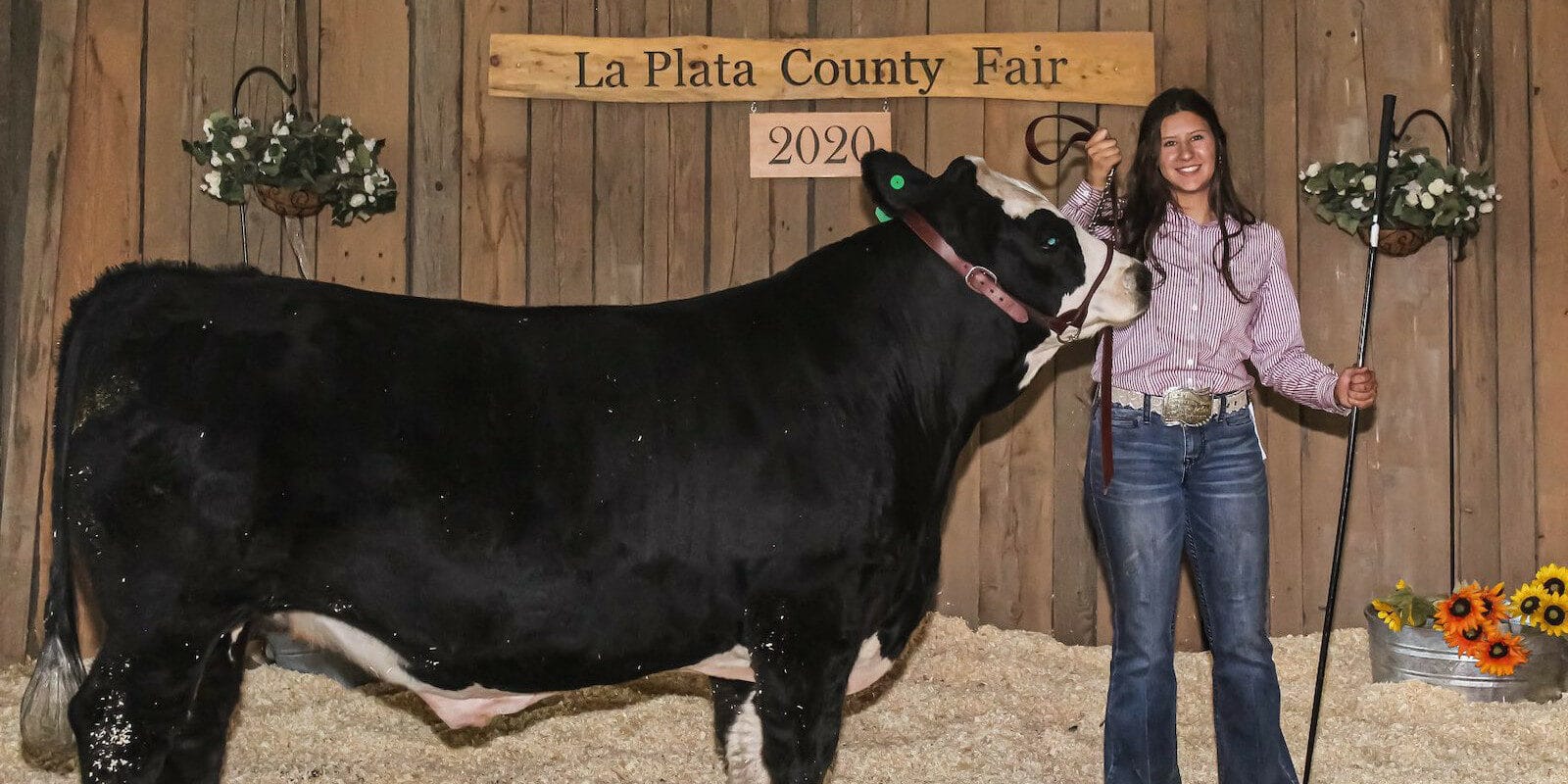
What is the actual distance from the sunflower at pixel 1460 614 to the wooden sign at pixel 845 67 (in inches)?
72.0

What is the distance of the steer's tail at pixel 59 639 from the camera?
222cm

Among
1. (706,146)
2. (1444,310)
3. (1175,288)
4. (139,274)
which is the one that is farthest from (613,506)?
(1444,310)

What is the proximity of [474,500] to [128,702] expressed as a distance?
2.12 feet

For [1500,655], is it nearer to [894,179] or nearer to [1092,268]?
[1092,268]

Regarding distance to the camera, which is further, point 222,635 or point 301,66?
point 301,66

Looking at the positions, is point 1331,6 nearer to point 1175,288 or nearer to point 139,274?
point 1175,288

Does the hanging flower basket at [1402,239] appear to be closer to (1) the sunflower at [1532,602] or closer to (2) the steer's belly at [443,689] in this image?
(1) the sunflower at [1532,602]

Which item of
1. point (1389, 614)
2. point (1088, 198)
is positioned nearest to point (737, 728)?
point (1088, 198)

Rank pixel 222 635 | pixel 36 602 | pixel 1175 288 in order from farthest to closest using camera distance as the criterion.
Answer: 1. pixel 36 602
2. pixel 1175 288
3. pixel 222 635

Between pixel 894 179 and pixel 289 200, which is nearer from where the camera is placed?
pixel 894 179

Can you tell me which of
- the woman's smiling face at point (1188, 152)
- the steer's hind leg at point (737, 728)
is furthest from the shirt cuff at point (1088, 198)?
the steer's hind leg at point (737, 728)

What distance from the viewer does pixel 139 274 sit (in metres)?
2.26

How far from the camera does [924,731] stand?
11.8ft

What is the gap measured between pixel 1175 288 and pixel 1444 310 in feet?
6.60
